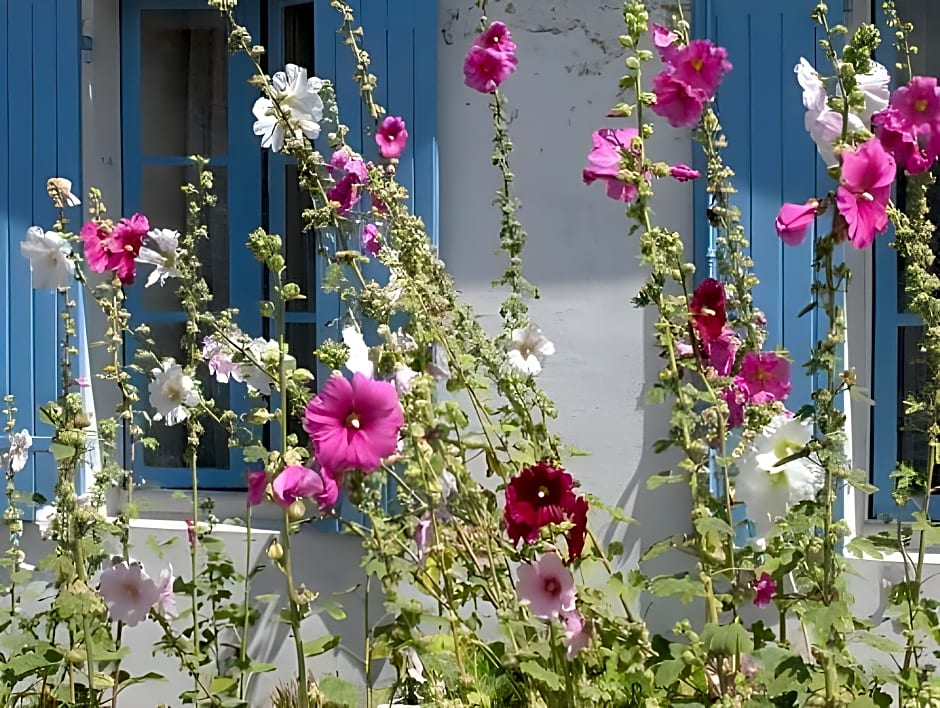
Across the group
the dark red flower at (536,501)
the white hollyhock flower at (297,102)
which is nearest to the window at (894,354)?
the dark red flower at (536,501)

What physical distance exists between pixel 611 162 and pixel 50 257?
1249 mm

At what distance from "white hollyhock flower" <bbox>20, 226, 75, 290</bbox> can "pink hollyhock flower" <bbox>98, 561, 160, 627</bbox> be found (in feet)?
2.07

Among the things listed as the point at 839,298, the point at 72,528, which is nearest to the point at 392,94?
the point at 839,298

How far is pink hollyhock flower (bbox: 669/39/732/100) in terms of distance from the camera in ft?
6.27

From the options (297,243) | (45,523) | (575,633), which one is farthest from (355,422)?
(297,243)

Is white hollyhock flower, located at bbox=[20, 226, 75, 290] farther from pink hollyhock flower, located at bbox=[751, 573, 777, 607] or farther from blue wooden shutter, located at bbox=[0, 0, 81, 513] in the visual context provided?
pink hollyhock flower, located at bbox=[751, 573, 777, 607]

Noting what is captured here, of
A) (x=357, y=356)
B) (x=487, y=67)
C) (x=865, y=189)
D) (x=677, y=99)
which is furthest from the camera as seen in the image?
(x=487, y=67)

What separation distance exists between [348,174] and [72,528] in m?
0.92

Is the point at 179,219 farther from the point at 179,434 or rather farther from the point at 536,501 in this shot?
the point at 536,501

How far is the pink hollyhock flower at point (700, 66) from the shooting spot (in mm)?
1912

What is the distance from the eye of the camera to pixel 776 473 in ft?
7.37

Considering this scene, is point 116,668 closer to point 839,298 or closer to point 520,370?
point 520,370

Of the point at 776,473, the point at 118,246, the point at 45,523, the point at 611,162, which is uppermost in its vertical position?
the point at 611,162

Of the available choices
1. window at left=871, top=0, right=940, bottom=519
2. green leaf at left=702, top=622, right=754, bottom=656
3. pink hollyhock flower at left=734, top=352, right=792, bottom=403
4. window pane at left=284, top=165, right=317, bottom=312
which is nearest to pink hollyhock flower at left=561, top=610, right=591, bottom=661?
green leaf at left=702, top=622, right=754, bottom=656
